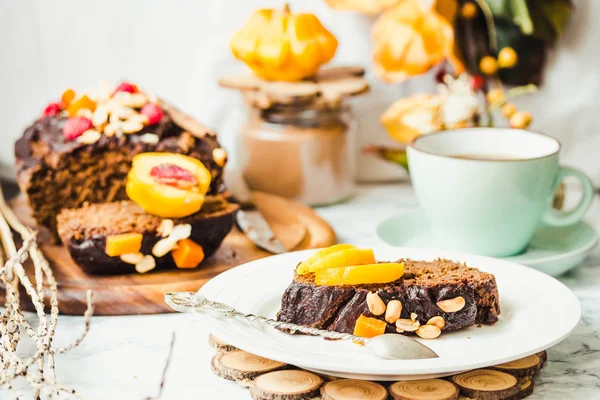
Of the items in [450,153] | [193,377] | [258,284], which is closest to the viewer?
[193,377]

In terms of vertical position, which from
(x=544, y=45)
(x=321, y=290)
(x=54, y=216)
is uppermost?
(x=544, y=45)

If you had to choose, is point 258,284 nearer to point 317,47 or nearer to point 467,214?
point 467,214

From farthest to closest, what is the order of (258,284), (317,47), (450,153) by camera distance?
(317,47) < (450,153) < (258,284)

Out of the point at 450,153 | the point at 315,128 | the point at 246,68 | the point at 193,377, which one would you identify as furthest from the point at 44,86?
the point at 193,377

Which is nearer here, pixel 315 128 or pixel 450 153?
pixel 450 153

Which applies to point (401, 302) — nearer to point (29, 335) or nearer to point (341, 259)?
point (341, 259)

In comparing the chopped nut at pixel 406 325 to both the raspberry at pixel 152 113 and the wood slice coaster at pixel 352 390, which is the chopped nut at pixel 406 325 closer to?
the wood slice coaster at pixel 352 390

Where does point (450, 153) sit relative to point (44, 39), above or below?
below

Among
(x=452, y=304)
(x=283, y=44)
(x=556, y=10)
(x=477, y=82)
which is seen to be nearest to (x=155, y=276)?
(x=452, y=304)
